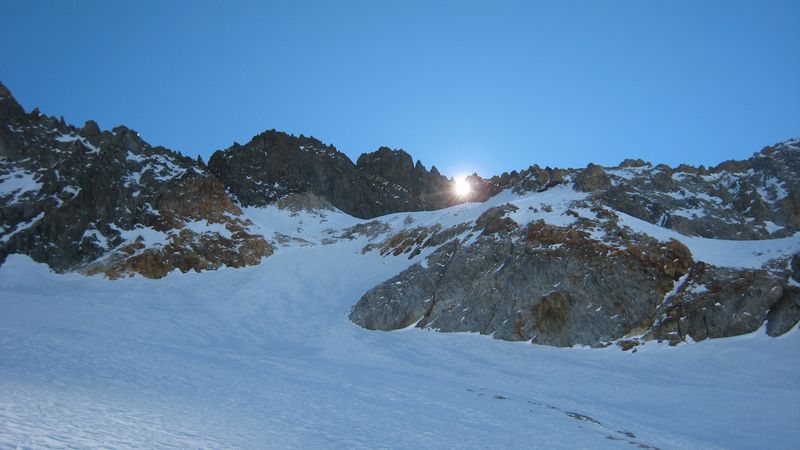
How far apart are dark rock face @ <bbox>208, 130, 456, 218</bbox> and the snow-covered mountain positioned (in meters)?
31.7

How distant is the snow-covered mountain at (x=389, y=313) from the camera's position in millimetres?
16188

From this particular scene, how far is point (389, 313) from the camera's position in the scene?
127ft

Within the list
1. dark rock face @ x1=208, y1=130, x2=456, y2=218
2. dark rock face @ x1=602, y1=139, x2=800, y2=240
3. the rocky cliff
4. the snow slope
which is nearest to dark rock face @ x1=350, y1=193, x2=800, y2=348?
the rocky cliff

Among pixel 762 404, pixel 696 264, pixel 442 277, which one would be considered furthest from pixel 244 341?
pixel 696 264

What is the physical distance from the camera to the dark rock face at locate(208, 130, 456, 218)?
9994 cm

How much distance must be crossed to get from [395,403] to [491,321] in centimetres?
1733

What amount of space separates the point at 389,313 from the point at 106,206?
38.8 metres

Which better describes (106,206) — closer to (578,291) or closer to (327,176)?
(578,291)

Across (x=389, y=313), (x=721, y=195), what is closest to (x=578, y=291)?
(x=389, y=313)

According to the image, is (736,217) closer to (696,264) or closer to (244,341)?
(696,264)

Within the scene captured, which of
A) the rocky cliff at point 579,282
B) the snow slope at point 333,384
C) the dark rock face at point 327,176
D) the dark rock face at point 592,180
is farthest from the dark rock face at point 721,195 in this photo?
the dark rock face at point 327,176

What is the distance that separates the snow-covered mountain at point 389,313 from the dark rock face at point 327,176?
31659 mm

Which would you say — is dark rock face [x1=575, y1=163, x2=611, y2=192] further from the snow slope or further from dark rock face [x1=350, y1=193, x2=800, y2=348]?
the snow slope

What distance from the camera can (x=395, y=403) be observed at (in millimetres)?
19078
